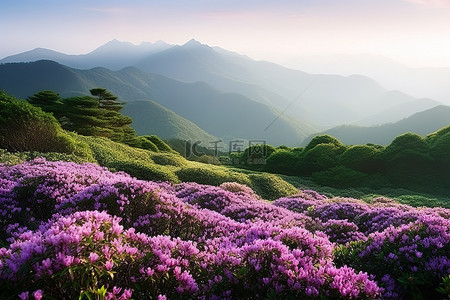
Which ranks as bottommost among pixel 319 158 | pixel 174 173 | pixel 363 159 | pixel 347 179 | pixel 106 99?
pixel 347 179

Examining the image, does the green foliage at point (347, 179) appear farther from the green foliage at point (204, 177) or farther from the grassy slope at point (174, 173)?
the green foliage at point (204, 177)

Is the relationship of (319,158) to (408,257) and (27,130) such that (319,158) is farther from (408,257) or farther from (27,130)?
(408,257)

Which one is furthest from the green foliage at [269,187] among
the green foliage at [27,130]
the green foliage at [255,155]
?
the green foliage at [255,155]

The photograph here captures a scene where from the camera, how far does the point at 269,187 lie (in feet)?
80.6

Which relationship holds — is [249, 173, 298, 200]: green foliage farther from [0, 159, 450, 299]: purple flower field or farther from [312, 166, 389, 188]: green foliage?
[0, 159, 450, 299]: purple flower field

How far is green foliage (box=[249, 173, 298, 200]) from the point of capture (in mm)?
23609

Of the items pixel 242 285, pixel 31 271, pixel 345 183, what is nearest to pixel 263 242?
pixel 242 285

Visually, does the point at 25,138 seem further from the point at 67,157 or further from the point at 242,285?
the point at 242,285

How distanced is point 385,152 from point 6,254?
40840 mm

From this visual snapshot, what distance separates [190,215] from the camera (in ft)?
25.6

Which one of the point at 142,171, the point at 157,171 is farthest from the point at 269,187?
the point at 142,171

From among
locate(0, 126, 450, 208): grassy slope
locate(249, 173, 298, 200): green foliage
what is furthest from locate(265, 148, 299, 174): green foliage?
locate(249, 173, 298, 200): green foliage

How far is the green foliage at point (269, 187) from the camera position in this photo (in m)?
23.6

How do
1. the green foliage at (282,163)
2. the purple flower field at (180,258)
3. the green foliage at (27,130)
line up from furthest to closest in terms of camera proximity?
the green foliage at (282,163)
the green foliage at (27,130)
the purple flower field at (180,258)
